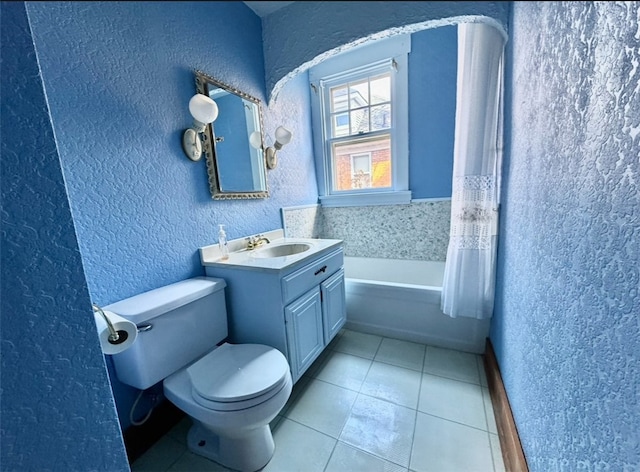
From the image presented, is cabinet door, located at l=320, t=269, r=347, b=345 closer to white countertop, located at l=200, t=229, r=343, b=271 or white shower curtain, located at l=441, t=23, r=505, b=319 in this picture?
white countertop, located at l=200, t=229, r=343, b=271

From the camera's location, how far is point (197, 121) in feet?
3.95

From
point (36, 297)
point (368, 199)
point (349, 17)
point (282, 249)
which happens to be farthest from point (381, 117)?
point (36, 297)

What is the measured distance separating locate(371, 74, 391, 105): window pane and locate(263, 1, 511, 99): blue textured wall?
1729 mm

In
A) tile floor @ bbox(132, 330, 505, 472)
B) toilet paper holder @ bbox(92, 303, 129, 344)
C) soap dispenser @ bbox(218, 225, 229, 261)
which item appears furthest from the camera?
soap dispenser @ bbox(218, 225, 229, 261)

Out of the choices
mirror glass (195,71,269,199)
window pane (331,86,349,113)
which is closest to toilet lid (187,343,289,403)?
mirror glass (195,71,269,199)

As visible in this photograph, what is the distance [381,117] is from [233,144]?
4.44 ft

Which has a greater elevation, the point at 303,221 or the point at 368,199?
the point at 368,199

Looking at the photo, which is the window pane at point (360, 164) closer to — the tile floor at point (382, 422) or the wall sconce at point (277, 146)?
the wall sconce at point (277, 146)

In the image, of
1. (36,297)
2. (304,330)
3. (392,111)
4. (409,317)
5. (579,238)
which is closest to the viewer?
(36,297)

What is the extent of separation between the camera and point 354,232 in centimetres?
245

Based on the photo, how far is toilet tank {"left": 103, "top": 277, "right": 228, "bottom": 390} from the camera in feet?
3.02

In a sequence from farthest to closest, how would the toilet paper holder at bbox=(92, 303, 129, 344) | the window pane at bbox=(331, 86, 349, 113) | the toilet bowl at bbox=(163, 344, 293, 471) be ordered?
the window pane at bbox=(331, 86, 349, 113)
the toilet bowl at bbox=(163, 344, 293, 471)
the toilet paper holder at bbox=(92, 303, 129, 344)

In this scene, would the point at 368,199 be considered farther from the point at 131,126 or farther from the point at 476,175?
the point at 131,126

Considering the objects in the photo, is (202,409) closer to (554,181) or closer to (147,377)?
(147,377)
